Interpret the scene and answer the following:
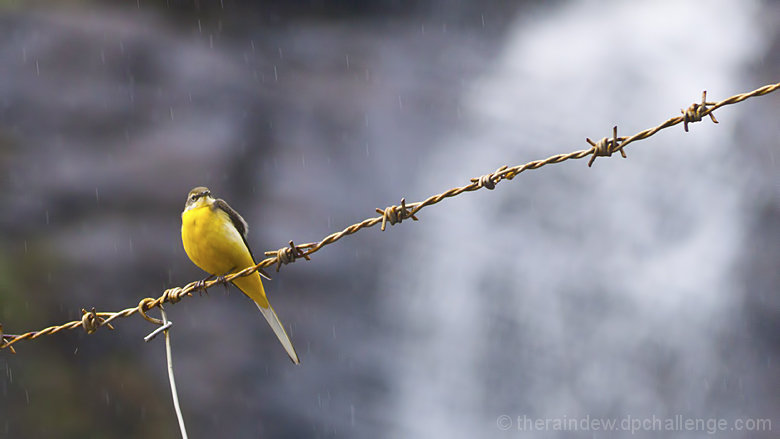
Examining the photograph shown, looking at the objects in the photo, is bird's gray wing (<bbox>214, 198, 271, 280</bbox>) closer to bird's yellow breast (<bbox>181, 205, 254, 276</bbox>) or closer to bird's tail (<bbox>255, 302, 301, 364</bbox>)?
bird's yellow breast (<bbox>181, 205, 254, 276</bbox>)

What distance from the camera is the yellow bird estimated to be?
2807 millimetres

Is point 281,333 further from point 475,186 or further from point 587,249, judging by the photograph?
point 587,249

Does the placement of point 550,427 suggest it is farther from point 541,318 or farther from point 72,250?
point 72,250

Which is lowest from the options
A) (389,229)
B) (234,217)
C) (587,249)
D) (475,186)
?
(475,186)

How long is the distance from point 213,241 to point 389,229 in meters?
6.68

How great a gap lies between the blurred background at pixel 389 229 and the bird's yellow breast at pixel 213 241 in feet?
17.7

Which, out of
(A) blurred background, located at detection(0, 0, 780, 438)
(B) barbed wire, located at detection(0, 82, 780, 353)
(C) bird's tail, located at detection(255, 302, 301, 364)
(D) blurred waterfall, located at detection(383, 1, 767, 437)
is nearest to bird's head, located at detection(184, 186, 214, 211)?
(C) bird's tail, located at detection(255, 302, 301, 364)

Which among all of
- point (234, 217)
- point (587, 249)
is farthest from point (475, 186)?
point (587, 249)

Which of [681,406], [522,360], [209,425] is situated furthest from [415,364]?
[681,406]

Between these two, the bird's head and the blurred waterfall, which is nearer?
the bird's head

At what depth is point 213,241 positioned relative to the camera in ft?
9.18

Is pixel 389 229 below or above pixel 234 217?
above

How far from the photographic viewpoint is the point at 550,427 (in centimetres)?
896

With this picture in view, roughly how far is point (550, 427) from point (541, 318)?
4.46 ft
